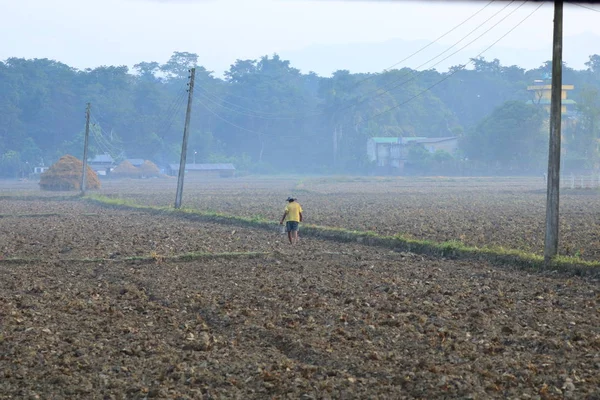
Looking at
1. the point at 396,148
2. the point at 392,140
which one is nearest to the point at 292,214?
the point at 396,148

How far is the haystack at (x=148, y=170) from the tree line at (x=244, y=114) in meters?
5.05

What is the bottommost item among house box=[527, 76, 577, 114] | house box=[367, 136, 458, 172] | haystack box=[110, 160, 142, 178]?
haystack box=[110, 160, 142, 178]

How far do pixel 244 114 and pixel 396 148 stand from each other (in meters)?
23.5

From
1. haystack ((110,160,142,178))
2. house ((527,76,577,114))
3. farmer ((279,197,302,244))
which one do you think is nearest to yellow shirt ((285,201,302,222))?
farmer ((279,197,302,244))

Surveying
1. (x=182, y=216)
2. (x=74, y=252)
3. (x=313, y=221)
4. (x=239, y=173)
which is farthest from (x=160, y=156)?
(x=74, y=252)

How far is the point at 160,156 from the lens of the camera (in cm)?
11006

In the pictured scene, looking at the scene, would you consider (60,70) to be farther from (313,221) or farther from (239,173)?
(313,221)

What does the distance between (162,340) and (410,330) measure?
3.08 metres

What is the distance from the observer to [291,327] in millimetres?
11039

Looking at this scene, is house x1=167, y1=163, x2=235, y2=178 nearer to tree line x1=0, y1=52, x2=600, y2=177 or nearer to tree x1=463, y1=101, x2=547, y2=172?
tree line x1=0, y1=52, x2=600, y2=177

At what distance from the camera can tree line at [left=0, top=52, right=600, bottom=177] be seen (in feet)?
339

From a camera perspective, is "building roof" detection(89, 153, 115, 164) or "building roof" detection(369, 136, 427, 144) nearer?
"building roof" detection(369, 136, 427, 144)

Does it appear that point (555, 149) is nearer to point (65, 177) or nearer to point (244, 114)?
point (65, 177)

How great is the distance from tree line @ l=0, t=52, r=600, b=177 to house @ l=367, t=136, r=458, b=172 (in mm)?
1568
